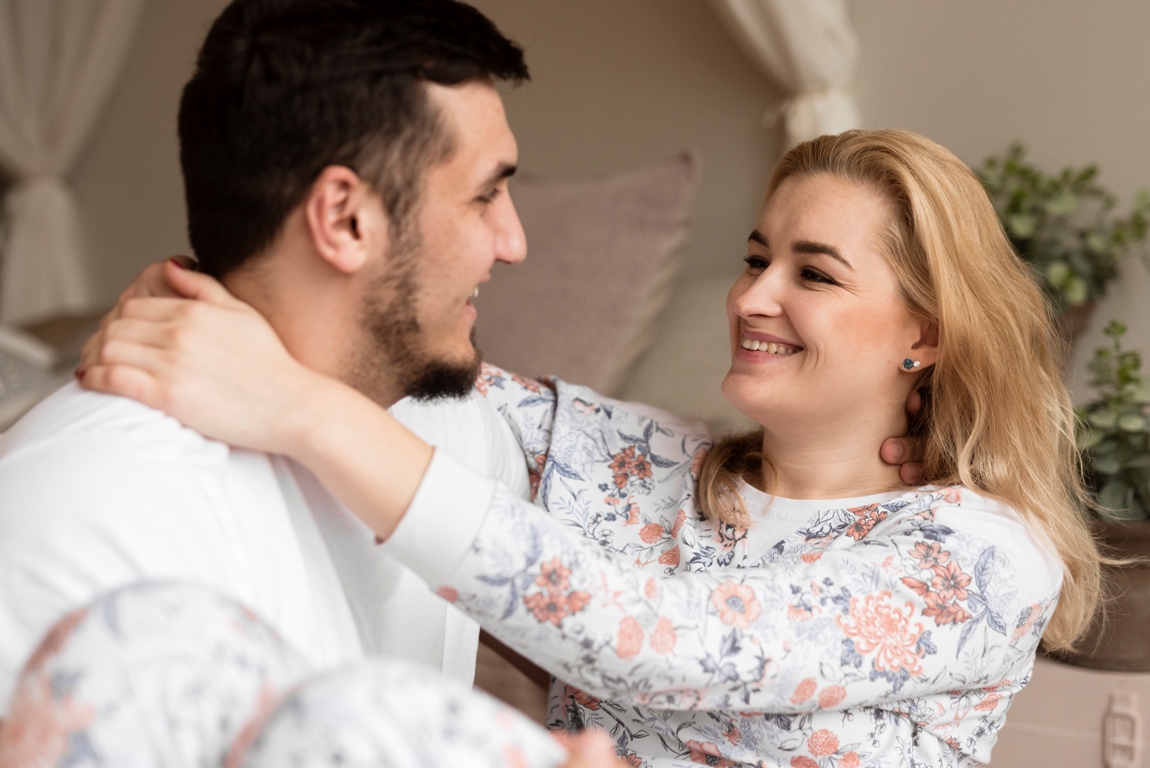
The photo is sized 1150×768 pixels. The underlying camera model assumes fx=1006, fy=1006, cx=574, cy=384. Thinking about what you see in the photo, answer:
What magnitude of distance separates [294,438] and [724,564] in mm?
647

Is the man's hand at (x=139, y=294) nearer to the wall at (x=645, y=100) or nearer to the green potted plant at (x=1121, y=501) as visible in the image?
the green potted plant at (x=1121, y=501)

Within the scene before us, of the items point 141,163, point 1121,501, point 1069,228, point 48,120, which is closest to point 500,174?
point 1121,501

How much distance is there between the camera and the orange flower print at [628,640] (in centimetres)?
97

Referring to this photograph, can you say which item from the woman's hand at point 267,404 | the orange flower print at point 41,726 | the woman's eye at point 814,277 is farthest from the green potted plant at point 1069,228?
the orange flower print at point 41,726

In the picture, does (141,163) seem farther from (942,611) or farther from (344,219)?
(942,611)

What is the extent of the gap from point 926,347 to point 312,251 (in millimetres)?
819

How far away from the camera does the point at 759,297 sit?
1.33 meters

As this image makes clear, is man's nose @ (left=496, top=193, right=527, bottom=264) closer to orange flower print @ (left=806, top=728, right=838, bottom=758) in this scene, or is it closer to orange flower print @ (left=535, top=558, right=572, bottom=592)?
orange flower print @ (left=535, top=558, right=572, bottom=592)

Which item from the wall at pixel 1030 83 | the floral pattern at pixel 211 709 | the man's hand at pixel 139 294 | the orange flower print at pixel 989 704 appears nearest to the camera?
the floral pattern at pixel 211 709

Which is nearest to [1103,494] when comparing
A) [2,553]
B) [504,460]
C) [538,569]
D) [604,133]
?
[504,460]

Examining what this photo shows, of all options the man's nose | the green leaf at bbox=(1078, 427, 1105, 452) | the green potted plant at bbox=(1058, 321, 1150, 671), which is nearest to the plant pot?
the green potted plant at bbox=(1058, 321, 1150, 671)

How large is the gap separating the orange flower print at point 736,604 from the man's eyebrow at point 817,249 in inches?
18.5

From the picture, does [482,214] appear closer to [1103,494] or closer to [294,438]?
[294,438]

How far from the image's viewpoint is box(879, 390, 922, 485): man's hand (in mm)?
1367
